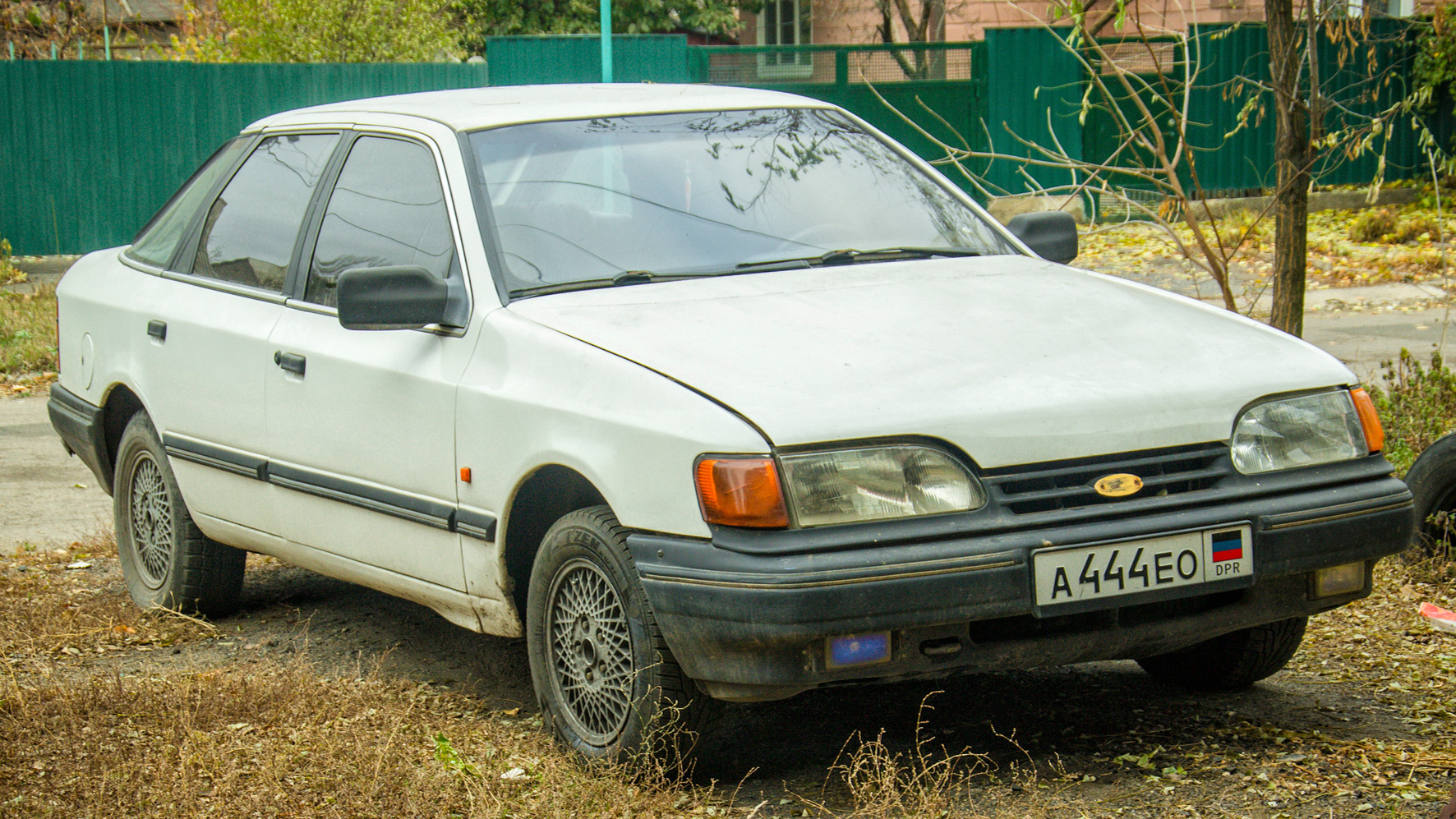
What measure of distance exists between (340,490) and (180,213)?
174cm

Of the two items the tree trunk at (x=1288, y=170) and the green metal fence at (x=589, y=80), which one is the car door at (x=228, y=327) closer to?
the tree trunk at (x=1288, y=170)

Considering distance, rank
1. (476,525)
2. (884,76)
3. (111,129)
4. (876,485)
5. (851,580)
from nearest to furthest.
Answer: (851,580) < (876,485) < (476,525) < (111,129) < (884,76)

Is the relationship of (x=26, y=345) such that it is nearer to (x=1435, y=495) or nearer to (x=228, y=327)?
(x=228, y=327)

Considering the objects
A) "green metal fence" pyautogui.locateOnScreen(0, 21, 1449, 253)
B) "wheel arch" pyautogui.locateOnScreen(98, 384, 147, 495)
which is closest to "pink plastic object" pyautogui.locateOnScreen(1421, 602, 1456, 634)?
"wheel arch" pyautogui.locateOnScreen(98, 384, 147, 495)

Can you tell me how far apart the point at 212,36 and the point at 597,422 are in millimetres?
18975

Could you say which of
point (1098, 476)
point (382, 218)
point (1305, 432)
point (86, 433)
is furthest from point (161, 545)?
point (1305, 432)

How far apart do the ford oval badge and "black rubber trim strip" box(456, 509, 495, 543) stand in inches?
58.7

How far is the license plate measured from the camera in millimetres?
3283

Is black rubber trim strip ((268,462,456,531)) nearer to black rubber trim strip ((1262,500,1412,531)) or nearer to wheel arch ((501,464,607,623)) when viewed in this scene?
wheel arch ((501,464,607,623))

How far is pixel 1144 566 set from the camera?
335cm

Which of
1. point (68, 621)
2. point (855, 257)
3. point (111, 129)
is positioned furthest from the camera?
point (111, 129)

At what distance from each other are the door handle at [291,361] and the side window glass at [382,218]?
0.62 ft

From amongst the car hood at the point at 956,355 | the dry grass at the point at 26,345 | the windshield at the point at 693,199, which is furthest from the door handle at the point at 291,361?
the dry grass at the point at 26,345

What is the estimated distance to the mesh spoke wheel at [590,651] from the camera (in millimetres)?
3625
